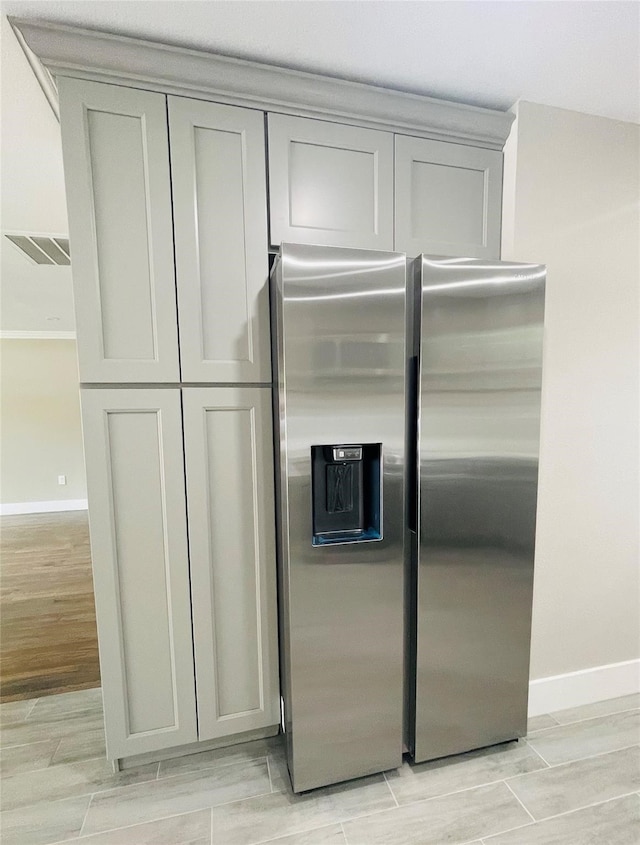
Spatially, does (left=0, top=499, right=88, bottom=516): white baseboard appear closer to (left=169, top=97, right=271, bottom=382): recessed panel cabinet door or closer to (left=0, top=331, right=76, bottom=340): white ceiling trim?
(left=0, top=331, right=76, bottom=340): white ceiling trim

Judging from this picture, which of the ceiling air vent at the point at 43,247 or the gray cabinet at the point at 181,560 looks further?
the ceiling air vent at the point at 43,247

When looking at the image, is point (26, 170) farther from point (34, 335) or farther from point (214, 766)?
point (34, 335)

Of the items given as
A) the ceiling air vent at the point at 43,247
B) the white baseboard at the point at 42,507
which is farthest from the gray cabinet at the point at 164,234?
the white baseboard at the point at 42,507

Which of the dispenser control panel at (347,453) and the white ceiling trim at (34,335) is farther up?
the white ceiling trim at (34,335)

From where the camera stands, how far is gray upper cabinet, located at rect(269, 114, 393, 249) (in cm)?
145

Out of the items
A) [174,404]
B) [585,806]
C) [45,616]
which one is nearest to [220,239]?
[174,404]

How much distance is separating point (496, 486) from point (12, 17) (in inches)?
86.8

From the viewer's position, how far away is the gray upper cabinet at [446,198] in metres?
1.57

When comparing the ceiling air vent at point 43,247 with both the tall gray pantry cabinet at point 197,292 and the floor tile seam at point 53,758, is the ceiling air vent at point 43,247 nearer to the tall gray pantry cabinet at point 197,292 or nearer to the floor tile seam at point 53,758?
the tall gray pantry cabinet at point 197,292

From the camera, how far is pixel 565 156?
1.70 meters

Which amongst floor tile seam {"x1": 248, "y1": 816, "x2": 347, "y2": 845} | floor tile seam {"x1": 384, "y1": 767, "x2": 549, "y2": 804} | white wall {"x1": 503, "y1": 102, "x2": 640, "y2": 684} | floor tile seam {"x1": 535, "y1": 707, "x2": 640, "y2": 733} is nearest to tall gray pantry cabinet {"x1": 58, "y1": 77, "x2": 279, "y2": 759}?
floor tile seam {"x1": 248, "y1": 816, "x2": 347, "y2": 845}

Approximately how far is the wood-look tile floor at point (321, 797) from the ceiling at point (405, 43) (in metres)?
2.59

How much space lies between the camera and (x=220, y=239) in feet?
4.71

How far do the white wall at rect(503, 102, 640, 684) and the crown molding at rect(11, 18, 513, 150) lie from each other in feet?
0.88
